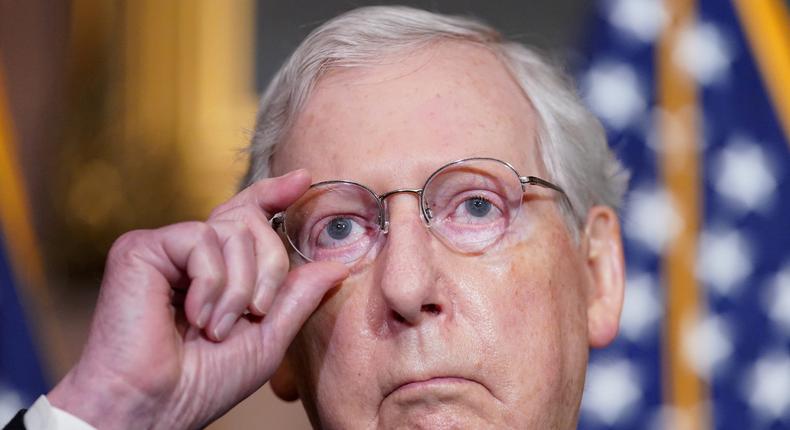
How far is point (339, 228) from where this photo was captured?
73.2 inches

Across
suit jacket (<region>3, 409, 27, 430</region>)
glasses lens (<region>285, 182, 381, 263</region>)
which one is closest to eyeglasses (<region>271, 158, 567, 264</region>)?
glasses lens (<region>285, 182, 381, 263</region>)

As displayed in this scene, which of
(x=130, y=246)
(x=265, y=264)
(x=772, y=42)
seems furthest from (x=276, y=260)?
(x=772, y=42)

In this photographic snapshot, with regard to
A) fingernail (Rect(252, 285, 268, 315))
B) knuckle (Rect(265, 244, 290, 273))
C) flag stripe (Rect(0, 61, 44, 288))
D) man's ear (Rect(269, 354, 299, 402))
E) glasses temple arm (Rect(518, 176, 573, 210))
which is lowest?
flag stripe (Rect(0, 61, 44, 288))

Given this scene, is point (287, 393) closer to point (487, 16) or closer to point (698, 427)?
point (698, 427)

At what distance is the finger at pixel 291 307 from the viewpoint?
172 centimetres

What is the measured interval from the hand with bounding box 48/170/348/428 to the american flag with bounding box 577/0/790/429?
1.57 m

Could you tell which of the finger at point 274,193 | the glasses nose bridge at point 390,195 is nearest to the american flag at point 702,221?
the glasses nose bridge at point 390,195

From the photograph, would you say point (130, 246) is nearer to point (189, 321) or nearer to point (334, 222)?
point (189, 321)

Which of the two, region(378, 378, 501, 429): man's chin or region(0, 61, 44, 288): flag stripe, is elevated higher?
region(378, 378, 501, 429): man's chin

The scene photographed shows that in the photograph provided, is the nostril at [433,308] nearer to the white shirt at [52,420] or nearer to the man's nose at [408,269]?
the man's nose at [408,269]

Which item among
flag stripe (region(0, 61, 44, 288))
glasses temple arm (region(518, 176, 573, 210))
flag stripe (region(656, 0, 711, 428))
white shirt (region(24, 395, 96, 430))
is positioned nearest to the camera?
white shirt (region(24, 395, 96, 430))

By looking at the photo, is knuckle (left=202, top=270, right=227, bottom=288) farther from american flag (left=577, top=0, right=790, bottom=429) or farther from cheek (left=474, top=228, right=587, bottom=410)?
american flag (left=577, top=0, right=790, bottom=429)

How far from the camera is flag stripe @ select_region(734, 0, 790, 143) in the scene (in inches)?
122

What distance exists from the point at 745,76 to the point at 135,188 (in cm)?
239
